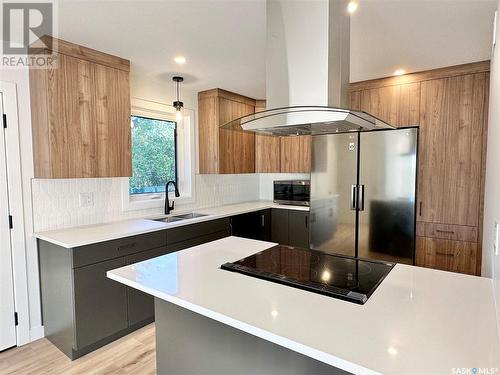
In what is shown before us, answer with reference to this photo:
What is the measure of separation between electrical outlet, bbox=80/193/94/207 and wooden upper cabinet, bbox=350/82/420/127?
9.96 ft

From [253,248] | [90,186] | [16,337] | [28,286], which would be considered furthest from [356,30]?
[16,337]

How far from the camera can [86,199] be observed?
2811mm

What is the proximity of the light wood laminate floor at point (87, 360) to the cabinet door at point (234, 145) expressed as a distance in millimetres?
2159

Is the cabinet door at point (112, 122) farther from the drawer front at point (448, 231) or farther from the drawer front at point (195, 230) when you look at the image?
the drawer front at point (448, 231)

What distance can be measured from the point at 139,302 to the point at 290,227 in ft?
6.88

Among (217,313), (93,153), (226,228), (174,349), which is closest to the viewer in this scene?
(217,313)

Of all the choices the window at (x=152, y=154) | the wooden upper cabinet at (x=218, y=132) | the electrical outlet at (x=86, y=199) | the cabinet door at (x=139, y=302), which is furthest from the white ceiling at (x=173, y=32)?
the cabinet door at (x=139, y=302)

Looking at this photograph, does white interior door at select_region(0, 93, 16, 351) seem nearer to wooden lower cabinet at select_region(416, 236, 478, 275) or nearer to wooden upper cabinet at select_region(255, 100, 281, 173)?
wooden upper cabinet at select_region(255, 100, 281, 173)

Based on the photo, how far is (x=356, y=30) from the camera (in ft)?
7.09

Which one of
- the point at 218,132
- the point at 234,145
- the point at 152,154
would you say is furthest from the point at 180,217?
the point at 234,145

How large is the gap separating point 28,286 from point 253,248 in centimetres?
192

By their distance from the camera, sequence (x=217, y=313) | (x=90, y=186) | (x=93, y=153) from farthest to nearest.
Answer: (x=90, y=186) < (x=93, y=153) < (x=217, y=313)

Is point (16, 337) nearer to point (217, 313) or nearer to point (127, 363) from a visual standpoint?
point (127, 363)

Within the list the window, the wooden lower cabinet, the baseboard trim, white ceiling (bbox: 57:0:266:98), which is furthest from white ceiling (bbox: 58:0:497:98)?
the baseboard trim
